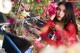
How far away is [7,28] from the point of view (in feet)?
6.95

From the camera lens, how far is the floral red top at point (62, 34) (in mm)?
2170

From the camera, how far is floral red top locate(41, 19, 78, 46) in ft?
7.12

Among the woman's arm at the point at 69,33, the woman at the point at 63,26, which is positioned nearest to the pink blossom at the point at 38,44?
the woman at the point at 63,26

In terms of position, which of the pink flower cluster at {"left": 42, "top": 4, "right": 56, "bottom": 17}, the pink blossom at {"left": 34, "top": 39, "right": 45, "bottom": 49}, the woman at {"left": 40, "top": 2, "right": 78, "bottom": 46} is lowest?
the pink blossom at {"left": 34, "top": 39, "right": 45, "bottom": 49}

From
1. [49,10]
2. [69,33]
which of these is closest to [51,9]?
[49,10]

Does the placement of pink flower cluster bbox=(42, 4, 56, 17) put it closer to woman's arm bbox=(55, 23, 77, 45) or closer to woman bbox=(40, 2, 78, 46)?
woman bbox=(40, 2, 78, 46)

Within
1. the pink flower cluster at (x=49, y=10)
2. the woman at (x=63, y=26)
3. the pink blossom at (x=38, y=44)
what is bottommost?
the pink blossom at (x=38, y=44)

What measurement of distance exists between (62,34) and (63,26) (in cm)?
7

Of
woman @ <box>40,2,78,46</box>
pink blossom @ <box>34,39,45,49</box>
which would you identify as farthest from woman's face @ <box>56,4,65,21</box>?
pink blossom @ <box>34,39,45,49</box>

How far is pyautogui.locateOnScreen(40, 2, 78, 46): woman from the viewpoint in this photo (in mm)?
2172

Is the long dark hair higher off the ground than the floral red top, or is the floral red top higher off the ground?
the long dark hair

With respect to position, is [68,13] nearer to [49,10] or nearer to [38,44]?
[49,10]

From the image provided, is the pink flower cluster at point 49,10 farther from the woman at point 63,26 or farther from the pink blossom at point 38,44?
the pink blossom at point 38,44

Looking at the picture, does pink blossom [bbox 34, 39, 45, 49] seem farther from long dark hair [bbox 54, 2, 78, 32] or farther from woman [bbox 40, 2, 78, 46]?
long dark hair [bbox 54, 2, 78, 32]
